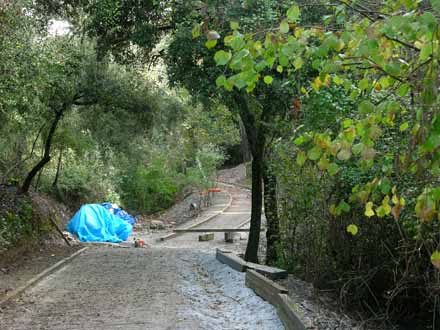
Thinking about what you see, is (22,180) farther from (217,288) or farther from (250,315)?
(250,315)

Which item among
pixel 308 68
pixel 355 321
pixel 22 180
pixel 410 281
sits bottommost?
pixel 355 321

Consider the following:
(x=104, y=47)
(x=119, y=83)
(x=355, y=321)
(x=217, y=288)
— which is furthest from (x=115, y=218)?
→ (x=355, y=321)

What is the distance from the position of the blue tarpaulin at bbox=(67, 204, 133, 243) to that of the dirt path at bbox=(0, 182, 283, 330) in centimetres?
Result: 778

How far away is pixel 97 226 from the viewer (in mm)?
22734

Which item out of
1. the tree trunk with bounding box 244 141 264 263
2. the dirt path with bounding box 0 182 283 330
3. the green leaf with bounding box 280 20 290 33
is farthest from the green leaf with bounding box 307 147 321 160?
the tree trunk with bounding box 244 141 264 263

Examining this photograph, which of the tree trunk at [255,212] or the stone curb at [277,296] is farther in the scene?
the tree trunk at [255,212]

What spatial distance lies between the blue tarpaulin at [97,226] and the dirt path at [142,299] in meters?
7.78

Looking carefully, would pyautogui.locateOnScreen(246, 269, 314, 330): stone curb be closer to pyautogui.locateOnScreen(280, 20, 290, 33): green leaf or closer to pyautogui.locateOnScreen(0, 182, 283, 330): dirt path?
pyautogui.locateOnScreen(0, 182, 283, 330): dirt path

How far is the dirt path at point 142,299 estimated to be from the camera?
7.88m

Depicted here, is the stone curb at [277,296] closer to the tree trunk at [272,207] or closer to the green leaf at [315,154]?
the tree trunk at [272,207]

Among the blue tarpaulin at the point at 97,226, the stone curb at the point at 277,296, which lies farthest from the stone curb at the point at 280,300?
the blue tarpaulin at the point at 97,226

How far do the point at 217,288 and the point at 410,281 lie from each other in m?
3.85

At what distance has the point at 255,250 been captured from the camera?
1453cm

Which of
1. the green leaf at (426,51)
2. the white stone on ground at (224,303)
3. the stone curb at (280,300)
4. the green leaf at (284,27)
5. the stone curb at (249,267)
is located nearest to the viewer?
the green leaf at (426,51)
